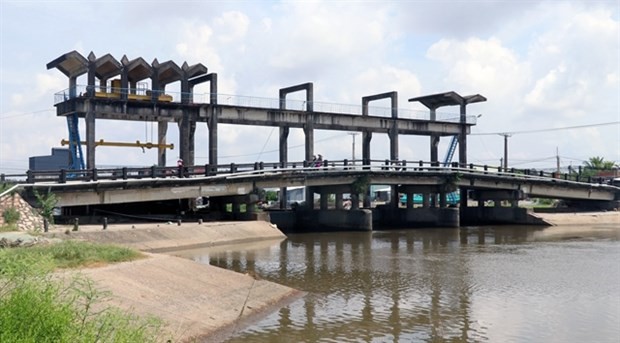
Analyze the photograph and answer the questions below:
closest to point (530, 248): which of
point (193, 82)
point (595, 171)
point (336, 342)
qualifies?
point (336, 342)

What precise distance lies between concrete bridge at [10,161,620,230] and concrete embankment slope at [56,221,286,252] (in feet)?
9.11

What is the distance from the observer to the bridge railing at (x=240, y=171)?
3603cm

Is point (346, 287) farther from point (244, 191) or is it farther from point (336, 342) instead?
point (244, 191)

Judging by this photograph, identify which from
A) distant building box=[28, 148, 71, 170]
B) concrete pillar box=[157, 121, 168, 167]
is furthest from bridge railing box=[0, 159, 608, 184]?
distant building box=[28, 148, 71, 170]

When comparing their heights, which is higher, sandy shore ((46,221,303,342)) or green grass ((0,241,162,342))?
green grass ((0,241,162,342))

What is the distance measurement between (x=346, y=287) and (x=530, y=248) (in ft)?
68.8

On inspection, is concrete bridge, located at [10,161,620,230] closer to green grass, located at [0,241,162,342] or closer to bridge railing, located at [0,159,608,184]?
bridge railing, located at [0,159,608,184]

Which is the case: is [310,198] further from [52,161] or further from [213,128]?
[52,161]

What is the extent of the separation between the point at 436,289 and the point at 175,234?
61.7 feet

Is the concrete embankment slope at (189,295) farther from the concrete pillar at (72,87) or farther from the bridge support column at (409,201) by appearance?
the bridge support column at (409,201)

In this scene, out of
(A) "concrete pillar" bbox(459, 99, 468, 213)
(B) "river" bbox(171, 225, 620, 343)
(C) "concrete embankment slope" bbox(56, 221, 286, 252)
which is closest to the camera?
(B) "river" bbox(171, 225, 620, 343)

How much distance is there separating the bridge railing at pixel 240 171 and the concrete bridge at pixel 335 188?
0.24ft

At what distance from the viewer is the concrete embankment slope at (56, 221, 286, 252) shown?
31.9 metres

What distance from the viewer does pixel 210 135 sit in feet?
175
